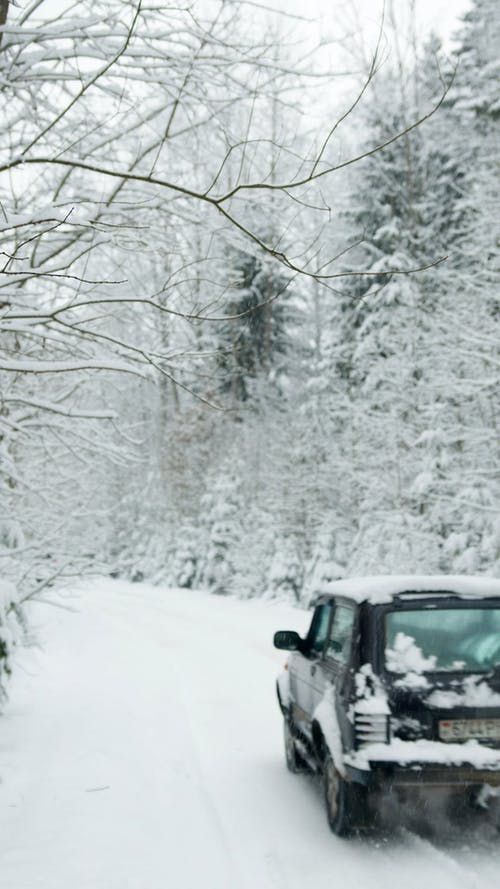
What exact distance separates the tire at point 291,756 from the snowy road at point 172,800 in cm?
10

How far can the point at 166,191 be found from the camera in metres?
6.84

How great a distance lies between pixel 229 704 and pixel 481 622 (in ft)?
17.4

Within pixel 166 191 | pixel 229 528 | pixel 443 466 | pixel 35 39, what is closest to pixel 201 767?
pixel 166 191

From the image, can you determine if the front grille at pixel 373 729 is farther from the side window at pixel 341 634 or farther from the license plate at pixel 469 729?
the side window at pixel 341 634

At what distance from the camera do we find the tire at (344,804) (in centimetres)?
460

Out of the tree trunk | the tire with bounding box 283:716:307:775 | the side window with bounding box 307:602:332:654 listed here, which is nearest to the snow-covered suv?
the side window with bounding box 307:602:332:654

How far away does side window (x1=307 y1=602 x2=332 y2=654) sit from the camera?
6.05 m

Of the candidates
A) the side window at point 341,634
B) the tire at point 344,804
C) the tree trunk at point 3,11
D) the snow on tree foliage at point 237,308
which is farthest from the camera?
the tree trunk at point 3,11

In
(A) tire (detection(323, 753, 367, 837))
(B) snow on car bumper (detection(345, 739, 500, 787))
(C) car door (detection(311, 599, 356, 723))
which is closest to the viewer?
(B) snow on car bumper (detection(345, 739, 500, 787))

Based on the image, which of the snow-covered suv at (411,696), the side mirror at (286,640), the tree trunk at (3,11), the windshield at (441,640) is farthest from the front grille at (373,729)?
the tree trunk at (3,11)

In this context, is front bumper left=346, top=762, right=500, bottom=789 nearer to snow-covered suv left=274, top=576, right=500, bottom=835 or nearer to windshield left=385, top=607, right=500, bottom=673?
snow-covered suv left=274, top=576, right=500, bottom=835

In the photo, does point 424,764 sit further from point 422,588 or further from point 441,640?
point 422,588

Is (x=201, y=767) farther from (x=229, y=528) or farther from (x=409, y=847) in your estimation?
(x=229, y=528)

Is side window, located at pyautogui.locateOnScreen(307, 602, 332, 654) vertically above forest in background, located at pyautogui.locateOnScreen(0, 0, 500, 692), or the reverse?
forest in background, located at pyautogui.locateOnScreen(0, 0, 500, 692)
